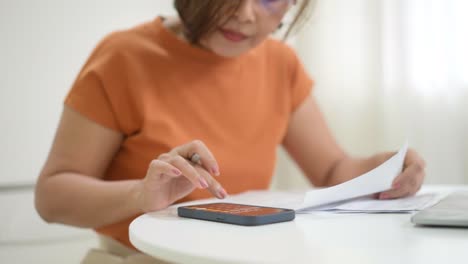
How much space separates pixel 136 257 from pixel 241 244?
0.35 meters

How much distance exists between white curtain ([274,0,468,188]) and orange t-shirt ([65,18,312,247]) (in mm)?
603

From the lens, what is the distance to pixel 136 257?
87cm

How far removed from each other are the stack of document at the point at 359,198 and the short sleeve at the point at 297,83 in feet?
1.31

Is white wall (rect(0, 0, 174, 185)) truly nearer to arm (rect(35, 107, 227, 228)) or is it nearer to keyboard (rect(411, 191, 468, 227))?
arm (rect(35, 107, 227, 228))

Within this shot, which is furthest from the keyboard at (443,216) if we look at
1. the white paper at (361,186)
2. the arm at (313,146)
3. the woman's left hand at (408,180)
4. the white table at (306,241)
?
the arm at (313,146)

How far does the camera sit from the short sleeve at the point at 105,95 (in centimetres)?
104

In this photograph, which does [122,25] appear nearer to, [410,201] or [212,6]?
[212,6]

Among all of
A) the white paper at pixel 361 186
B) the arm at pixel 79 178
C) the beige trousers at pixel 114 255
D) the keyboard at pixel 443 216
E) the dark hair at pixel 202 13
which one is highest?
the dark hair at pixel 202 13

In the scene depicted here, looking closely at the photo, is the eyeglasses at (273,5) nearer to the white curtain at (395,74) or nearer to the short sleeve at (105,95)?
the short sleeve at (105,95)

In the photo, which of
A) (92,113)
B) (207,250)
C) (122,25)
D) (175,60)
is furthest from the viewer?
(122,25)

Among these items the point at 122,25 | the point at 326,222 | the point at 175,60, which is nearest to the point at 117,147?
the point at 175,60

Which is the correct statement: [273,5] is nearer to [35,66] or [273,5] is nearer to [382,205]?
[382,205]

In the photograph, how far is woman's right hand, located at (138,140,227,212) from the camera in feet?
2.54

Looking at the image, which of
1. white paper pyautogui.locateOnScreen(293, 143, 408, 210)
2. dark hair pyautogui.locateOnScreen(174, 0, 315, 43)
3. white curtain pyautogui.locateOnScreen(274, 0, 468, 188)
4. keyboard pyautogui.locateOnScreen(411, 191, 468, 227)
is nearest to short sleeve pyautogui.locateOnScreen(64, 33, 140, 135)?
dark hair pyautogui.locateOnScreen(174, 0, 315, 43)
